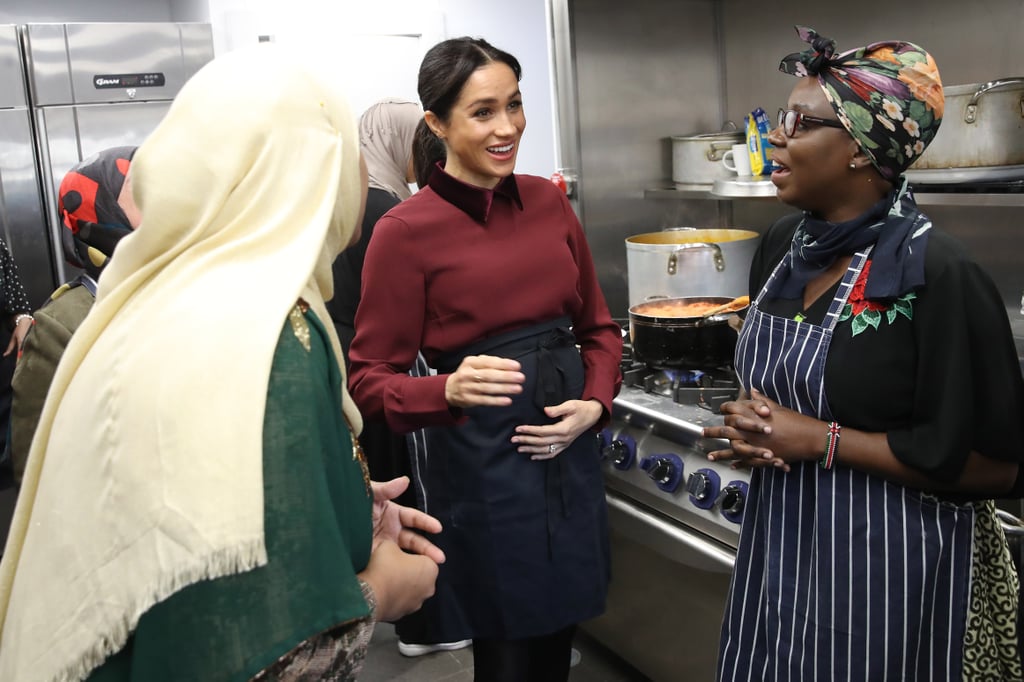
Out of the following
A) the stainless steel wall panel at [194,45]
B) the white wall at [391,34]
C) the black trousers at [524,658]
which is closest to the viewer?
the black trousers at [524,658]

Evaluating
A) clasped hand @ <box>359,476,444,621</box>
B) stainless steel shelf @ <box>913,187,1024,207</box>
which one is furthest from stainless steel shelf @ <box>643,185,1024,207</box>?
clasped hand @ <box>359,476,444,621</box>

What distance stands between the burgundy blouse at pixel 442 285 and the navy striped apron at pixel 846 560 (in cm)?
48

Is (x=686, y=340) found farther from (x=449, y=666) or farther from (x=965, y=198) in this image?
(x=449, y=666)

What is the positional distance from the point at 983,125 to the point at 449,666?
214 centimetres

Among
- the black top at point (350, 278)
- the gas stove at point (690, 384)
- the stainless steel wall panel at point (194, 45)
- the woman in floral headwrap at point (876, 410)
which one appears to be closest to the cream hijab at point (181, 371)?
the woman in floral headwrap at point (876, 410)

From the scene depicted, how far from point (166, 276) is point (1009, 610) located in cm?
137

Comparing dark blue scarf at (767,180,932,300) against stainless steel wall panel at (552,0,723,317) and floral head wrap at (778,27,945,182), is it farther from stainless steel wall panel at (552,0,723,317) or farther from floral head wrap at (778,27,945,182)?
stainless steel wall panel at (552,0,723,317)

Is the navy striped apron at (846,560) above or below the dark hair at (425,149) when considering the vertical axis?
below

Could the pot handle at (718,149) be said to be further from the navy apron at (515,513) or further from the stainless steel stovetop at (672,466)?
the navy apron at (515,513)

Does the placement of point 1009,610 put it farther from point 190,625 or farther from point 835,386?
point 190,625

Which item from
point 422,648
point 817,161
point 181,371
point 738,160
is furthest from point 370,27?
point 181,371

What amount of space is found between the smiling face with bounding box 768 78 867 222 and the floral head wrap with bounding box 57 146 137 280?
127cm

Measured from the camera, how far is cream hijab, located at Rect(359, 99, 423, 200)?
2.89 m

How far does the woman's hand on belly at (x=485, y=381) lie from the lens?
163 centimetres
